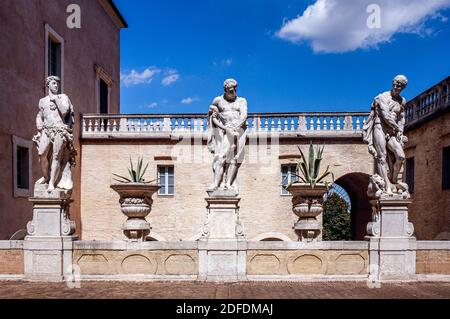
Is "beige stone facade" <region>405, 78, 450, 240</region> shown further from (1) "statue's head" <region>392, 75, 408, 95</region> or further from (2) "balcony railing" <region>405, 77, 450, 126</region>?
(1) "statue's head" <region>392, 75, 408, 95</region>

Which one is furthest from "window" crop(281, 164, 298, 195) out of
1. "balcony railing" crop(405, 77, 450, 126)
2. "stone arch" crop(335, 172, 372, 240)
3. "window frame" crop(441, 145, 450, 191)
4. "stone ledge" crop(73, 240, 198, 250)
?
"stone ledge" crop(73, 240, 198, 250)

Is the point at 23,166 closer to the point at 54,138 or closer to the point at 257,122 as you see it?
the point at 54,138

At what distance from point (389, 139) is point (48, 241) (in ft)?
23.6

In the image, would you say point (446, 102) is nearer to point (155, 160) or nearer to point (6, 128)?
point (155, 160)

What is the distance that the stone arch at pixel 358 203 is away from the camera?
18.2 meters

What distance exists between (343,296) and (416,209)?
10113 mm

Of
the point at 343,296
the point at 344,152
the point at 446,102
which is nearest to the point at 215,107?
the point at 343,296

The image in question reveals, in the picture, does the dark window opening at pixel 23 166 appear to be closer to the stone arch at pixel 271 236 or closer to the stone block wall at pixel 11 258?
the stone block wall at pixel 11 258

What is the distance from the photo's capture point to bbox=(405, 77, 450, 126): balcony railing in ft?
40.7

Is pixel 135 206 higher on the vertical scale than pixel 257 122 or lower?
lower

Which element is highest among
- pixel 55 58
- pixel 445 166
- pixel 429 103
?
pixel 55 58

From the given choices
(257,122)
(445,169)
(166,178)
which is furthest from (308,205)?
(166,178)

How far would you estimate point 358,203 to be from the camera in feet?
64.6
